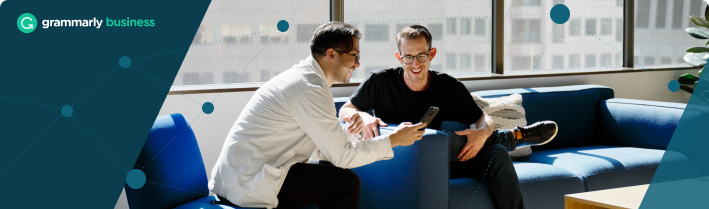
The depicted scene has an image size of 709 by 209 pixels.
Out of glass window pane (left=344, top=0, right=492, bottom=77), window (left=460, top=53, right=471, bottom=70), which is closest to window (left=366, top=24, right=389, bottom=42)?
glass window pane (left=344, top=0, right=492, bottom=77)

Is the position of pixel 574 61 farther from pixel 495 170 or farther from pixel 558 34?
pixel 495 170

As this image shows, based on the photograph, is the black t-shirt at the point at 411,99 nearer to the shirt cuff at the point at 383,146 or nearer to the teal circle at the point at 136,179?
the shirt cuff at the point at 383,146

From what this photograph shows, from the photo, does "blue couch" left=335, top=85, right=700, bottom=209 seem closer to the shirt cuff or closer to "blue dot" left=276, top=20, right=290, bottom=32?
the shirt cuff

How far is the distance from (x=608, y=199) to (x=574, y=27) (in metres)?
2.60

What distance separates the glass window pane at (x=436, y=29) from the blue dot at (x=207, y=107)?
2.80ft

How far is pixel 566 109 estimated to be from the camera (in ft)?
11.8

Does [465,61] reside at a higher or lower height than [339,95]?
higher

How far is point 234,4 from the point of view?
3127 mm

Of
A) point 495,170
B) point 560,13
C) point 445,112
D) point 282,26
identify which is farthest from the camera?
point 560,13

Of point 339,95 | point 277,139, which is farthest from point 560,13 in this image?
point 277,139

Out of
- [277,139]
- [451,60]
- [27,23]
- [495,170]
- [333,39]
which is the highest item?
[27,23]

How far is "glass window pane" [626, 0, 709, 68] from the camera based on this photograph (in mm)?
4492

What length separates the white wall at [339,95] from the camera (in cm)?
297

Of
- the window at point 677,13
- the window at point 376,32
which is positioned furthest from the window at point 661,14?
the window at point 376,32
